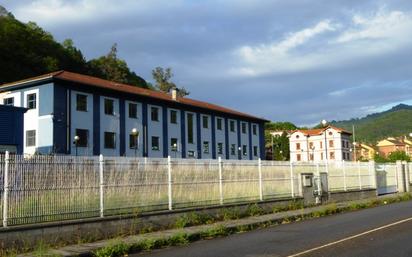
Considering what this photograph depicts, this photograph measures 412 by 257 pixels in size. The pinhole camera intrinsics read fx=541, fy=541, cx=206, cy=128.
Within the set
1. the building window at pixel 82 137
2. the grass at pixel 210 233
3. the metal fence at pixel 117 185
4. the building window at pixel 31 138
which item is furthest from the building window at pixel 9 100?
the grass at pixel 210 233

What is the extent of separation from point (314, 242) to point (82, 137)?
3592cm

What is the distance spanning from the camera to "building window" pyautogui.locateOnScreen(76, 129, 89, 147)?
4554 centimetres

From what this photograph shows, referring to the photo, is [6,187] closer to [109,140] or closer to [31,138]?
[31,138]

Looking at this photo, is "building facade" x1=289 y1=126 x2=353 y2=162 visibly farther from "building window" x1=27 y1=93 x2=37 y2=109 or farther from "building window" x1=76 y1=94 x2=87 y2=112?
"building window" x1=27 y1=93 x2=37 y2=109

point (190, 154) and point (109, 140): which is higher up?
point (109, 140)

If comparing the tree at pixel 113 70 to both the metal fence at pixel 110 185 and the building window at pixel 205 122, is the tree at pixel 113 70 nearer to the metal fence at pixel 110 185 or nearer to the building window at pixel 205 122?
the building window at pixel 205 122

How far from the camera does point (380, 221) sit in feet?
56.5

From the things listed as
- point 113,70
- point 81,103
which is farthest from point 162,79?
point 81,103

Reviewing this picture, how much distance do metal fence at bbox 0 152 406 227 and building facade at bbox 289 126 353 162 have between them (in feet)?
350

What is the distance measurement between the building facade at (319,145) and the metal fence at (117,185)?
107m

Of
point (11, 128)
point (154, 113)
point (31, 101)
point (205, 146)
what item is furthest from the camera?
point (205, 146)

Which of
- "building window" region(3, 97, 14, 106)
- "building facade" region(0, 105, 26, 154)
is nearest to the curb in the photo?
"building facade" region(0, 105, 26, 154)

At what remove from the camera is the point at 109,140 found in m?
48.8

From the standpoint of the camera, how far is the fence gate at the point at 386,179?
3544cm
